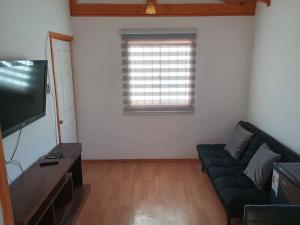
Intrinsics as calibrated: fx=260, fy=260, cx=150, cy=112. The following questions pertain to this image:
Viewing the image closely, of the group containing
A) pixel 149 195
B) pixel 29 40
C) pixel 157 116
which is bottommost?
pixel 149 195

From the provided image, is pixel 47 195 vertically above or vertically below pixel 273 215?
below

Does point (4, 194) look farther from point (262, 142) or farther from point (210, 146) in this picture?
point (210, 146)

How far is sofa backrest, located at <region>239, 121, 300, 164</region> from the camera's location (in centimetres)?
266

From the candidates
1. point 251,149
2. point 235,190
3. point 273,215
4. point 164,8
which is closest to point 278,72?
point 251,149

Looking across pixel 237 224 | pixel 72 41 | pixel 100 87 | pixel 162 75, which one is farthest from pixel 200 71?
pixel 237 224

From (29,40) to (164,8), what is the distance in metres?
2.11

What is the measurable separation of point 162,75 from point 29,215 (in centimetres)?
288

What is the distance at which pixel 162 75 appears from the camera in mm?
4117

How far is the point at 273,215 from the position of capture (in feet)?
3.58

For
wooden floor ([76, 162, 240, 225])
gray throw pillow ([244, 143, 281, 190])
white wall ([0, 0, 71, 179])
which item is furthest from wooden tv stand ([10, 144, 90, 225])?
gray throw pillow ([244, 143, 281, 190])

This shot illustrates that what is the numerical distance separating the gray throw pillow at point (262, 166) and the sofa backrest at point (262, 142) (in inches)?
3.4

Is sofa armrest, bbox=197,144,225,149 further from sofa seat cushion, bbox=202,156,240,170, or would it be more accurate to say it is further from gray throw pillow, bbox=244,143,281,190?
gray throw pillow, bbox=244,143,281,190

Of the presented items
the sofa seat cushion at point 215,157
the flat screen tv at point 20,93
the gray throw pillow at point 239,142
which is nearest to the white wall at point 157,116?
the sofa seat cushion at point 215,157

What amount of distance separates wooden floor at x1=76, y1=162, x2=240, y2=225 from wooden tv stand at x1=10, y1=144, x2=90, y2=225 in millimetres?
288
